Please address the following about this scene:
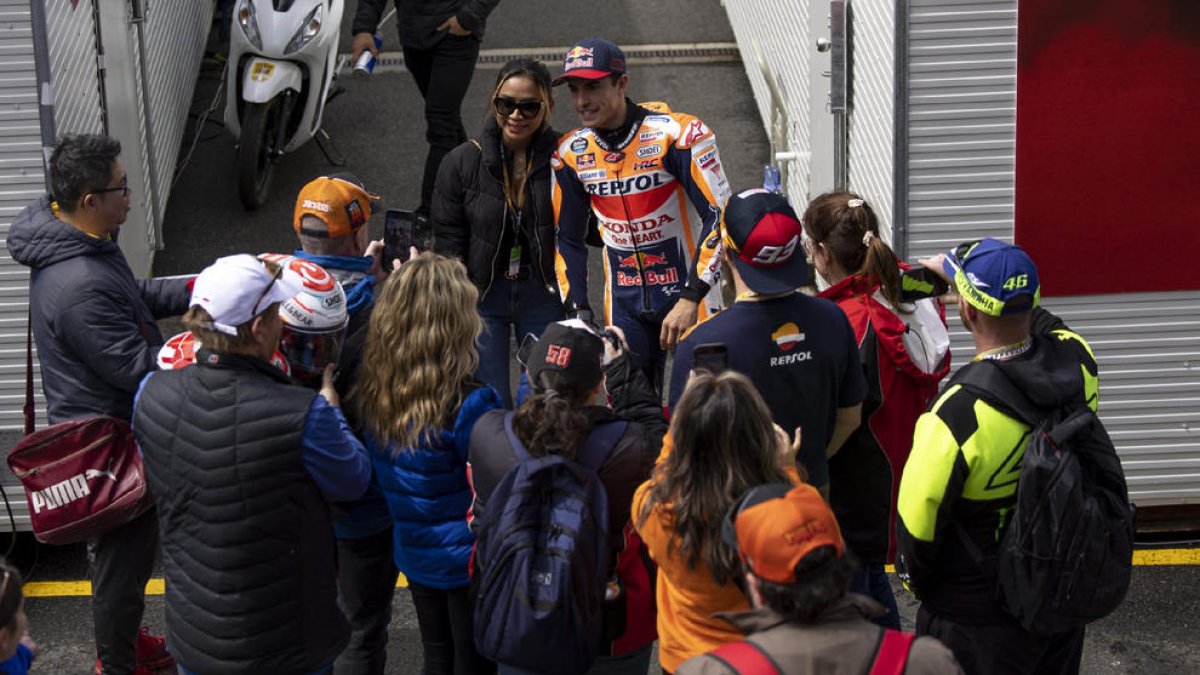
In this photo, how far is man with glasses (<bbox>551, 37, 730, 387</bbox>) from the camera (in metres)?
5.88

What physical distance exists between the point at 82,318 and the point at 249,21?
492 cm

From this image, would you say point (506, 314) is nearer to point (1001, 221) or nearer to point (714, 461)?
point (1001, 221)

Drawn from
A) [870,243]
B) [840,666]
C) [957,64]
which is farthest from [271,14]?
[840,666]

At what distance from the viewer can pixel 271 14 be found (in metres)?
9.57

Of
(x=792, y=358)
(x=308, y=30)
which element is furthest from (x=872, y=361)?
(x=308, y=30)

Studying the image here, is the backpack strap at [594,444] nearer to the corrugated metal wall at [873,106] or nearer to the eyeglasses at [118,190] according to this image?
the eyeglasses at [118,190]

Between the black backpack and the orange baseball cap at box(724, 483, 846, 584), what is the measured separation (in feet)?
3.35

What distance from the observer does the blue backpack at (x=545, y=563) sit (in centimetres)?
398

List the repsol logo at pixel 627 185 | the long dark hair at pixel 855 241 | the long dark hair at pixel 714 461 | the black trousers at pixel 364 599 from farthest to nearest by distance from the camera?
the repsol logo at pixel 627 185 → the black trousers at pixel 364 599 → the long dark hair at pixel 855 241 → the long dark hair at pixel 714 461

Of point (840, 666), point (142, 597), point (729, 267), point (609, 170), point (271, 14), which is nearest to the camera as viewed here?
point (840, 666)

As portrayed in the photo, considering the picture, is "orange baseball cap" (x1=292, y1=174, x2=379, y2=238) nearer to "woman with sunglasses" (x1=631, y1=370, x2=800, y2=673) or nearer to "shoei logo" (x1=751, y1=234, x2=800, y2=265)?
"shoei logo" (x1=751, y1=234, x2=800, y2=265)

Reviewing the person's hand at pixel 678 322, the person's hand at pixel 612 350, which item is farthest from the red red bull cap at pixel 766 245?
the person's hand at pixel 678 322

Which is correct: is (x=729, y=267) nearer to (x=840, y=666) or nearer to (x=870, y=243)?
(x=870, y=243)

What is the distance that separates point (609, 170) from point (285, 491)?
227cm
